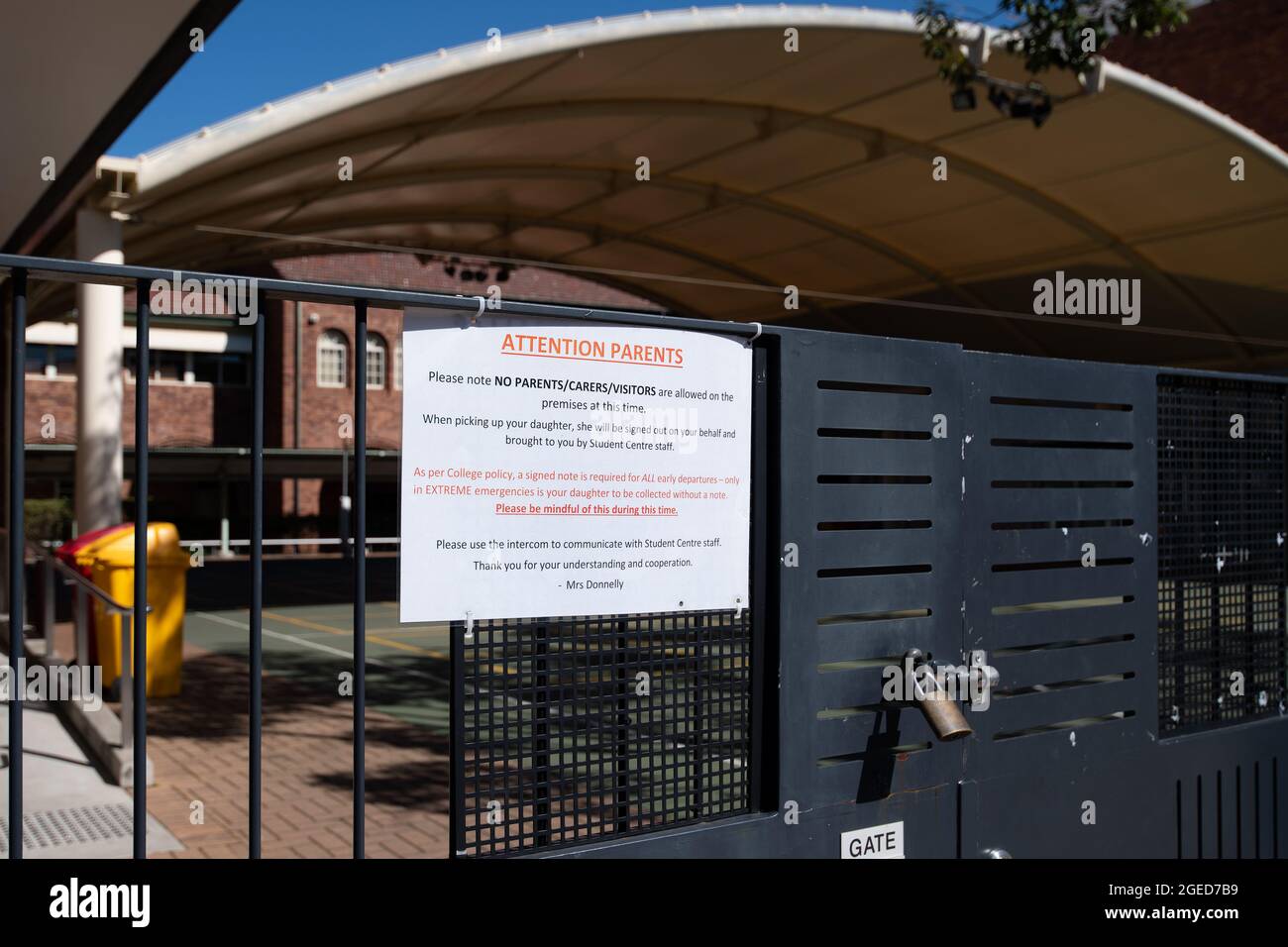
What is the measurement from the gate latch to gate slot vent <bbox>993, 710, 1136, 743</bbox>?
0.24 m

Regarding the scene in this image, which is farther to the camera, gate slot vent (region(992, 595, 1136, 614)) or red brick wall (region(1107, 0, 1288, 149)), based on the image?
red brick wall (region(1107, 0, 1288, 149))

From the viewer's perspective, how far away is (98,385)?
12461mm

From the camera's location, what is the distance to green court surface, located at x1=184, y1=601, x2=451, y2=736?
35.4ft

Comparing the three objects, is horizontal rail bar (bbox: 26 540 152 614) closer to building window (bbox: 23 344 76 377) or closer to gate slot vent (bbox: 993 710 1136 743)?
gate slot vent (bbox: 993 710 1136 743)

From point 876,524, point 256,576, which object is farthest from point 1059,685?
point 256,576

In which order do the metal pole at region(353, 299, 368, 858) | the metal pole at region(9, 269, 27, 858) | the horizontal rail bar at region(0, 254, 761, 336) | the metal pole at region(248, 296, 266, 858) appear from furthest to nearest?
the metal pole at region(353, 299, 368, 858)
the metal pole at region(248, 296, 266, 858)
the horizontal rail bar at region(0, 254, 761, 336)
the metal pole at region(9, 269, 27, 858)

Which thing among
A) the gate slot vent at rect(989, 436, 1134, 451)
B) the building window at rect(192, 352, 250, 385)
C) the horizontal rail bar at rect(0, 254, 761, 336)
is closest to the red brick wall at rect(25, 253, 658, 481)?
the building window at rect(192, 352, 250, 385)

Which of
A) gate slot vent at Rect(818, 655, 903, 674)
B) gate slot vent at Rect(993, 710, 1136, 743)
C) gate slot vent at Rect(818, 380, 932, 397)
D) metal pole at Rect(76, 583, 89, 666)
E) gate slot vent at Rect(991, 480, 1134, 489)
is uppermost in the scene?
gate slot vent at Rect(818, 380, 932, 397)

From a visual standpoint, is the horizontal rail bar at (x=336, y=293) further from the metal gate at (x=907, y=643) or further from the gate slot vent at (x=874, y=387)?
the gate slot vent at (x=874, y=387)

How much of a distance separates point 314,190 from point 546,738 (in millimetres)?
15507

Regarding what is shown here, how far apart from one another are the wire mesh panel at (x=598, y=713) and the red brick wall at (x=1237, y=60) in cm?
2750

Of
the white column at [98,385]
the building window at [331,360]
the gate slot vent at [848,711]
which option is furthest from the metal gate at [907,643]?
the building window at [331,360]

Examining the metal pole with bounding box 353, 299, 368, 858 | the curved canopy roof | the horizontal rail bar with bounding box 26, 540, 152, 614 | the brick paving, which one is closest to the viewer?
the metal pole with bounding box 353, 299, 368, 858
